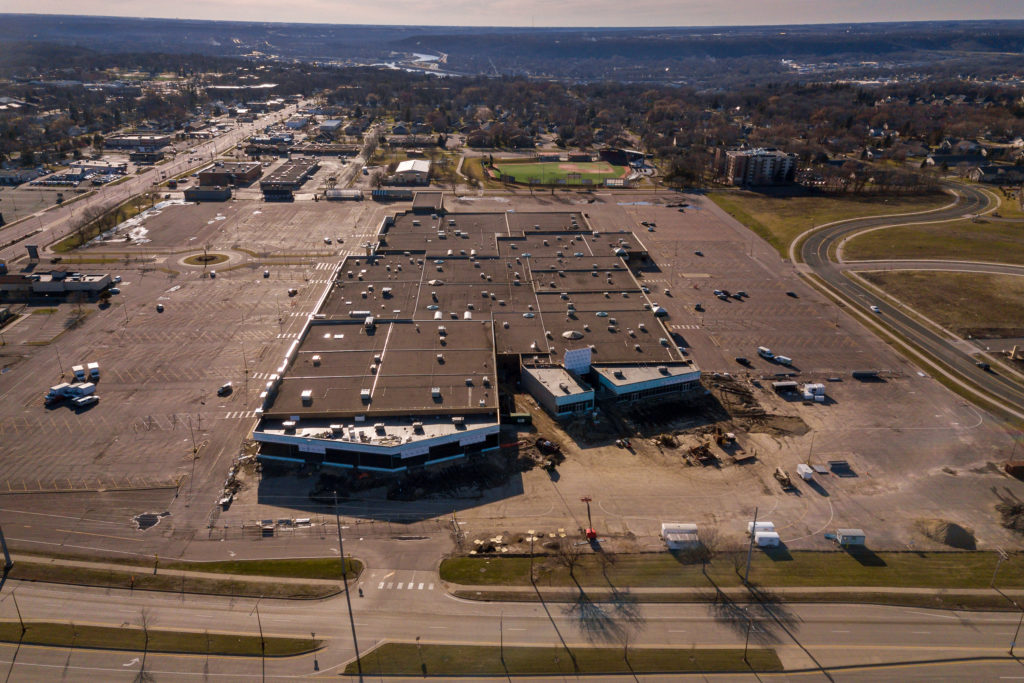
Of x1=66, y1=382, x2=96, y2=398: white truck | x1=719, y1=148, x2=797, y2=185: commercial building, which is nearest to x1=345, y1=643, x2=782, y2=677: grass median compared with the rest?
x1=66, y1=382, x2=96, y2=398: white truck

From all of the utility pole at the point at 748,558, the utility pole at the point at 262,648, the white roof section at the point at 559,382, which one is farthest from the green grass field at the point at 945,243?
the utility pole at the point at 262,648

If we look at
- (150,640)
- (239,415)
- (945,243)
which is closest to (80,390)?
(239,415)

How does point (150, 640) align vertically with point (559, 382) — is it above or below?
below

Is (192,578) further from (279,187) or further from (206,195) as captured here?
(206,195)

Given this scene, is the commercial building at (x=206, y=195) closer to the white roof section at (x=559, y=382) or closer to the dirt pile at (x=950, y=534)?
the white roof section at (x=559, y=382)

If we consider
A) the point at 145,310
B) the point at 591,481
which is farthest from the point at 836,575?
the point at 145,310
